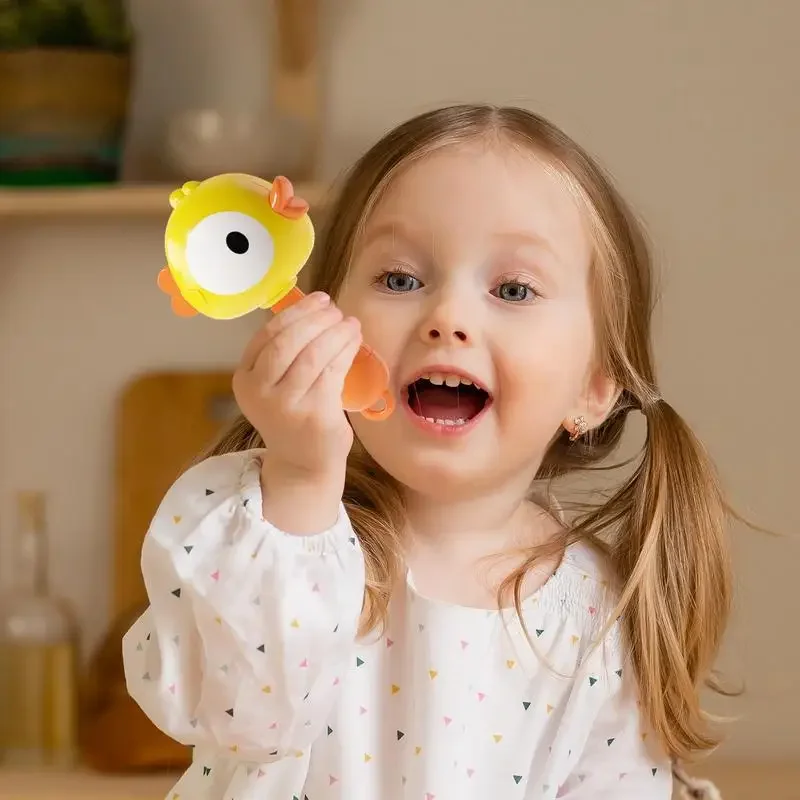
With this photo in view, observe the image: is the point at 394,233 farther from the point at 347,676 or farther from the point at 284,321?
the point at 347,676

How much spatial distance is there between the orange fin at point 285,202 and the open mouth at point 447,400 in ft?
0.59

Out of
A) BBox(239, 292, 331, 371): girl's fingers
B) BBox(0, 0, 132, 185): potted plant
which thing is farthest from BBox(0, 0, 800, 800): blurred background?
BBox(239, 292, 331, 371): girl's fingers

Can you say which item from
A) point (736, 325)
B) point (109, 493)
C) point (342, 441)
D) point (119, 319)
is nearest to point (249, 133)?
point (119, 319)

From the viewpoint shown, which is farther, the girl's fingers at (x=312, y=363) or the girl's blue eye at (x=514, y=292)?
the girl's blue eye at (x=514, y=292)

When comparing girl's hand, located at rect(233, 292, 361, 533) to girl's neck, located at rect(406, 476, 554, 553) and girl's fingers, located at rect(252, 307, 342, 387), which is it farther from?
girl's neck, located at rect(406, 476, 554, 553)

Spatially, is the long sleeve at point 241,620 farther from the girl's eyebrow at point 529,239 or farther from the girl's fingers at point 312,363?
the girl's eyebrow at point 529,239

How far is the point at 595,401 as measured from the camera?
951 millimetres

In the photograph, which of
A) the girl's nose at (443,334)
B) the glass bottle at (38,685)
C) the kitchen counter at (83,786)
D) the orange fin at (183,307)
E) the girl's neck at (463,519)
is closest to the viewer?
the orange fin at (183,307)

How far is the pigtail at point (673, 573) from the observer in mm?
938

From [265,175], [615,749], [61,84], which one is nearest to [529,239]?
[615,749]

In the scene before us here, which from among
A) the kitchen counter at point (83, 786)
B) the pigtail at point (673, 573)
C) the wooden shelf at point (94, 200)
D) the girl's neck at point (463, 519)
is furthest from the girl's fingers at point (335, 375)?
the kitchen counter at point (83, 786)

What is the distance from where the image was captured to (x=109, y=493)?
5.39 feet

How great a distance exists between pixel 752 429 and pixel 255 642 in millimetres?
968

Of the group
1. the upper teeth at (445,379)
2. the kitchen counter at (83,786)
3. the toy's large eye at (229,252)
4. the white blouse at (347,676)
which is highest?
the toy's large eye at (229,252)
